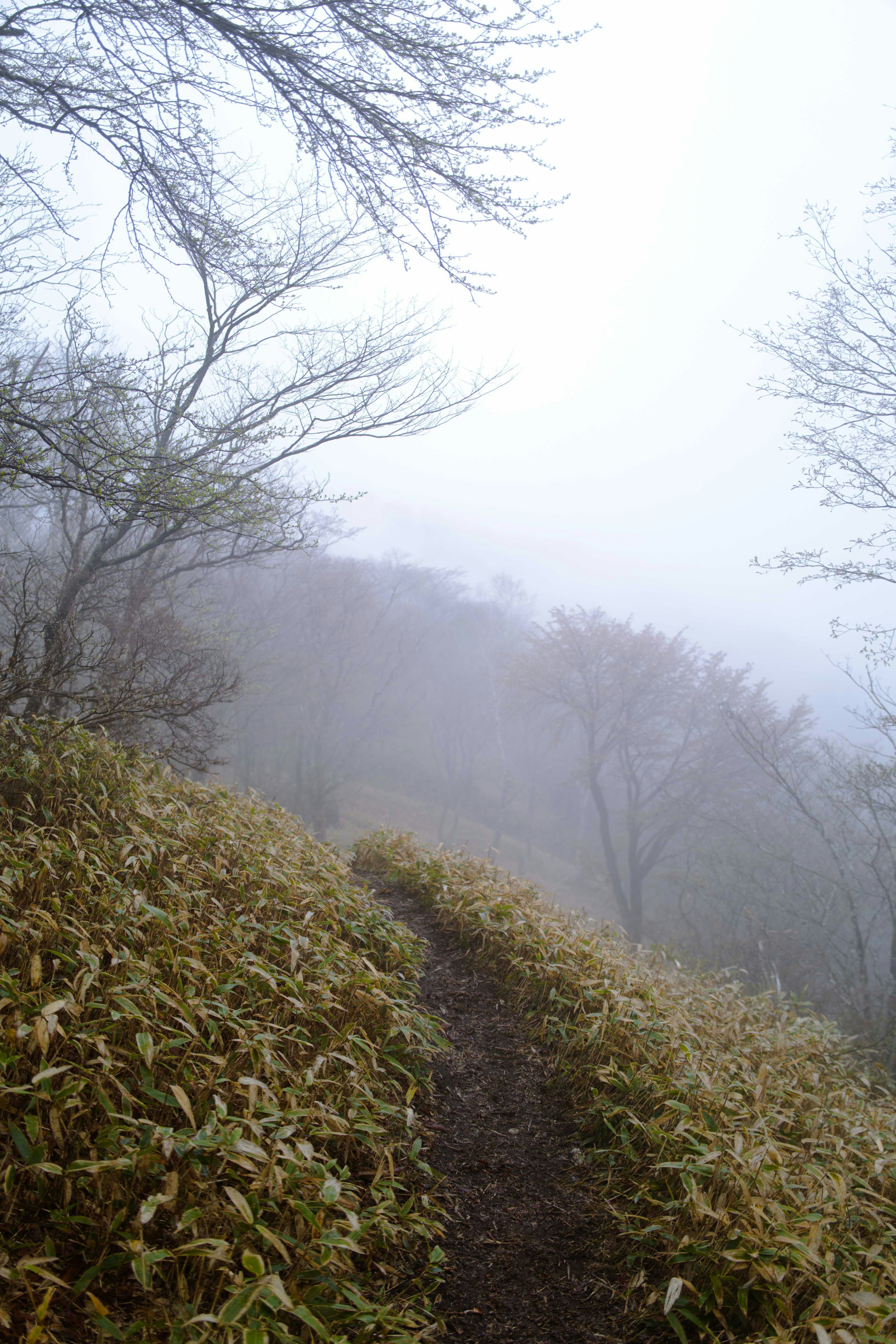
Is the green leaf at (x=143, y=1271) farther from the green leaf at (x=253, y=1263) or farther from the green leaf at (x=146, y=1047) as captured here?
the green leaf at (x=146, y=1047)

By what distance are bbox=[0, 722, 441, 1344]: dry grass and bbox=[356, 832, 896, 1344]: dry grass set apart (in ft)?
2.67

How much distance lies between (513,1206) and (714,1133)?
90 centimetres

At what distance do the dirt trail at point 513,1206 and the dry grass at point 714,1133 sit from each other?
0.12 m

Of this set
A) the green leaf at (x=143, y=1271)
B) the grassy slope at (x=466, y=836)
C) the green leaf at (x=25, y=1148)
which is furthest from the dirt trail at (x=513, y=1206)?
the grassy slope at (x=466, y=836)

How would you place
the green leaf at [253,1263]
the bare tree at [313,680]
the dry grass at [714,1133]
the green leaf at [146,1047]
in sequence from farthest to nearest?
the bare tree at [313,680], the green leaf at [146,1047], the dry grass at [714,1133], the green leaf at [253,1263]

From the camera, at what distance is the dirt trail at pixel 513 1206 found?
2166 millimetres

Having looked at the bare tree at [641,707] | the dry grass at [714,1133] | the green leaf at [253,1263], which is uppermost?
the bare tree at [641,707]

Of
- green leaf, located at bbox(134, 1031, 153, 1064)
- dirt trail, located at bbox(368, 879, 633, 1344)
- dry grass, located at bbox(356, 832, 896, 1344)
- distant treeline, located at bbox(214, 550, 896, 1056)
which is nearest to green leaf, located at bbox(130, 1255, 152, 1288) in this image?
green leaf, located at bbox(134, 1031, 153, 1064)

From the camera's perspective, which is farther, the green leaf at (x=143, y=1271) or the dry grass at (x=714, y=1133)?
the dry grass at (x=714, y=1133)

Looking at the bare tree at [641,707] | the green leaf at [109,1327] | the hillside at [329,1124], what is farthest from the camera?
the bare tree at [641,707]

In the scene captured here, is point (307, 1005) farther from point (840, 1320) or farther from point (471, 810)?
point (471, 810)

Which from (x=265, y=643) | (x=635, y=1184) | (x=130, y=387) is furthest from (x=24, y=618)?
(x=265, y=643)

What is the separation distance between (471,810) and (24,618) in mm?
22594

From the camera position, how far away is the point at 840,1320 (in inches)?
77.0
